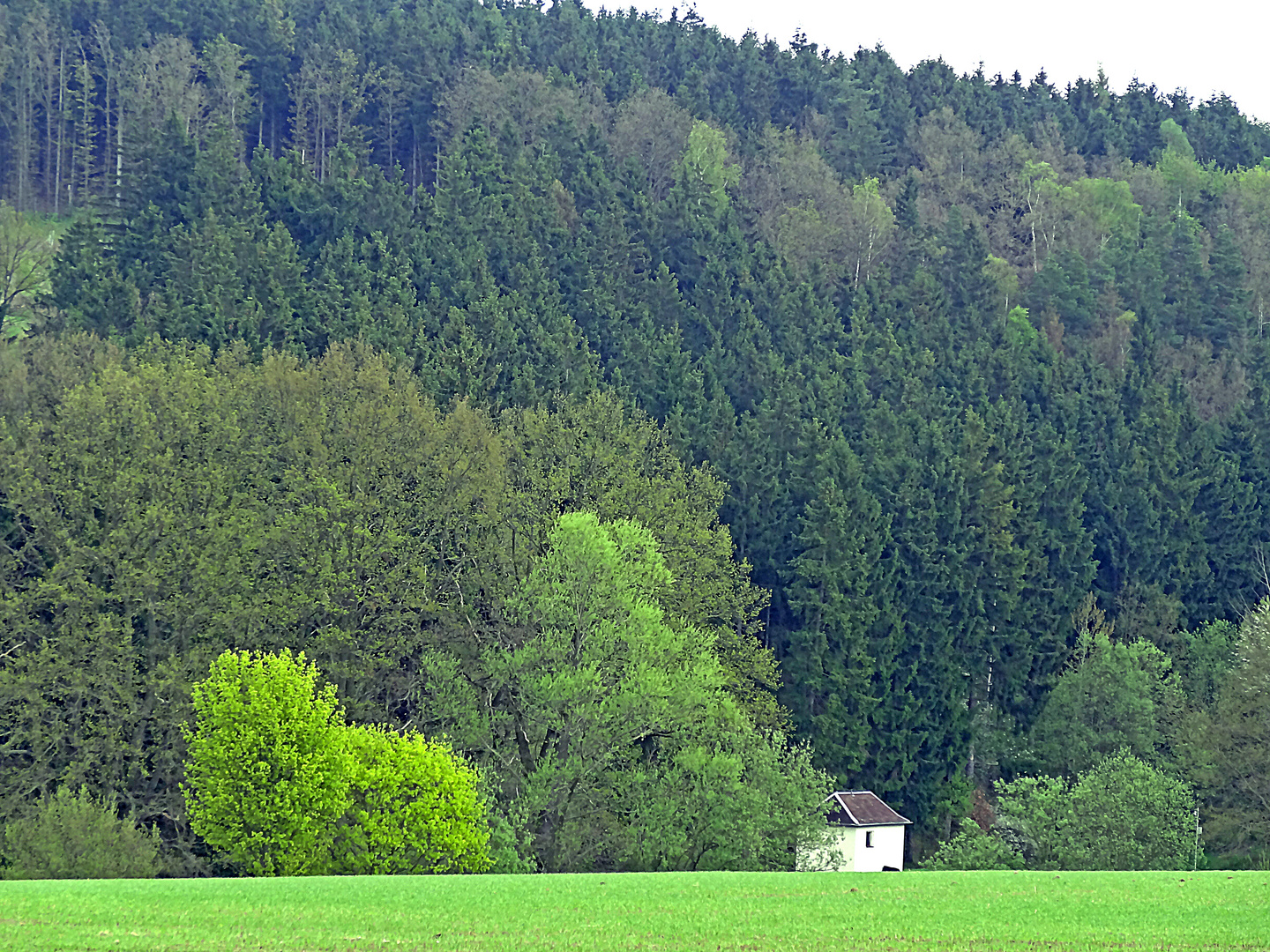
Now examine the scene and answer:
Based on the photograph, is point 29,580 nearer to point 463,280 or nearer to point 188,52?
point 463,280

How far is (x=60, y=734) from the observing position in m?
58.1

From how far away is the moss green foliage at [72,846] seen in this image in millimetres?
50594

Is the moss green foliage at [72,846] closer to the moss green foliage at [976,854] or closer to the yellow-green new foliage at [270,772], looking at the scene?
the yellow-green new foliage at [270,772]

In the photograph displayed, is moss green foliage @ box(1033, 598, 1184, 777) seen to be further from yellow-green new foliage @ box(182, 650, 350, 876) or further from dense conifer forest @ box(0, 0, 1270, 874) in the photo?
yellow-green new foliage @ box(182, 650, 350, 876)

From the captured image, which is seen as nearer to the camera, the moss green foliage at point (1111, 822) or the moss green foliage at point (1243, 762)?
the moss green foliage at point (1111, 822)

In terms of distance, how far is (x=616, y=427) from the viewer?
74.8 metres

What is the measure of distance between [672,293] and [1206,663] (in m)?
47.5

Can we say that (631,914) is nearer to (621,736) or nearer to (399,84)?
(621,736)

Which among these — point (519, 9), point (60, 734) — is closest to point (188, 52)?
point (519, 9)

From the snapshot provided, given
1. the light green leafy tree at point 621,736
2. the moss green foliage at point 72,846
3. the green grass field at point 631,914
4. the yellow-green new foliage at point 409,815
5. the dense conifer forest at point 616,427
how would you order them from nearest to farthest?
the green grass field at point 631,914
the moss green foliage at point 72,846
the yellow-green new foliage at point 409,815
the light green leafy tree at point 621,736
the dense conifer forest at point 616,427

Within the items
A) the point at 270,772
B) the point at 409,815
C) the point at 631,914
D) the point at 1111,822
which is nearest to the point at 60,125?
the point at 270,772

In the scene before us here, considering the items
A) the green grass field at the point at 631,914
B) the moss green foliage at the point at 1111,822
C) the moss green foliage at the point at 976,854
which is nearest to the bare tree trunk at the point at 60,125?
the moss green foliage at the point at 976,854

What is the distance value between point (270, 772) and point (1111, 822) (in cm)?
3325

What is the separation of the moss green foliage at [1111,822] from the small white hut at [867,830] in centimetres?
614
